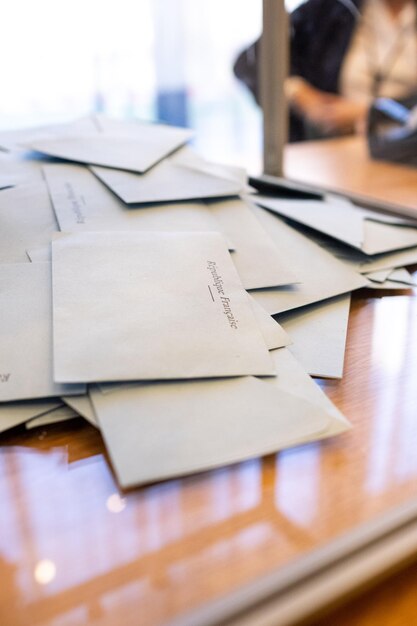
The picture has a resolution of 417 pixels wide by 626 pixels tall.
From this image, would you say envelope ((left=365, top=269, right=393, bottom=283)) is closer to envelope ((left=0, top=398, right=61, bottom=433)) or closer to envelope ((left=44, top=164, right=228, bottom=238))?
envelope ((left=44, top=164, right=228, bottom=238))

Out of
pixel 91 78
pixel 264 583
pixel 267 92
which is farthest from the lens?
pixel 91 78

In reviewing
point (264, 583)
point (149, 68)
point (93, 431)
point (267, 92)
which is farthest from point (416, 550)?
point (149, 68)

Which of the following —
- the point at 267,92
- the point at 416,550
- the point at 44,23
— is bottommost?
the point at 416,550

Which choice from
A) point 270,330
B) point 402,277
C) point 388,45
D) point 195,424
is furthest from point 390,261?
point 388,45

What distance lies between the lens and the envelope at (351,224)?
0.64 meters

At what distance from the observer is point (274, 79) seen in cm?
93

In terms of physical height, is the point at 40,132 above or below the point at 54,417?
above

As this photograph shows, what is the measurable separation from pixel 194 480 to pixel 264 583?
84mm

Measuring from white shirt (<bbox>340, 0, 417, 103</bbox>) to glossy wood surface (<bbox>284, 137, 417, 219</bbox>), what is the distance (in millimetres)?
168

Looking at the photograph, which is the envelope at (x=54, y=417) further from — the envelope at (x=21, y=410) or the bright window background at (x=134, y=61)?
the bright window background at (x=134, y=61)

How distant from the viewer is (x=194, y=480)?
34 centimetres

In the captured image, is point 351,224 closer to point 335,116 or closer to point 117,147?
point 117,147

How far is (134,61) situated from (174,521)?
8.59ft

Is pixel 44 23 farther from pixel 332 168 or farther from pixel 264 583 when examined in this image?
pixel 264 583
